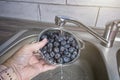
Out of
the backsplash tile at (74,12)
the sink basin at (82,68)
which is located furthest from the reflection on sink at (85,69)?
the backsplash tile at (74,12)

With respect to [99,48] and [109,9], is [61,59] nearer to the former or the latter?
[99,48]

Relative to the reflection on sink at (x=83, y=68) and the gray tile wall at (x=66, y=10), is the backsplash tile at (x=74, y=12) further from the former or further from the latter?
the reflection on sink at (x=83, y=68)

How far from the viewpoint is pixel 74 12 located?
2.37 feet

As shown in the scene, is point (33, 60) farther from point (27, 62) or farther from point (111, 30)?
point (111, 30)

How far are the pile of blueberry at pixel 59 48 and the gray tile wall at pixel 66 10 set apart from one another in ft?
0.61

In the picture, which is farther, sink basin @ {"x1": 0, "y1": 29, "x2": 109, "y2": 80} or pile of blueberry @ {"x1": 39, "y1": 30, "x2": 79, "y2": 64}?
sink basin @ {"x1": 0, "y1": 29, "x2": 109, "y2": 80}

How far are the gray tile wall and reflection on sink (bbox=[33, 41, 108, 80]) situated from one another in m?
0.13

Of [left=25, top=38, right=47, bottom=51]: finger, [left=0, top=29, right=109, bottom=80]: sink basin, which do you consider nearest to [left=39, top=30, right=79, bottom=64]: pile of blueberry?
[left=25, top=38, right=47, bottom=51]: finger

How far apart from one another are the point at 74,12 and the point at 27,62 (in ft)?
1.03

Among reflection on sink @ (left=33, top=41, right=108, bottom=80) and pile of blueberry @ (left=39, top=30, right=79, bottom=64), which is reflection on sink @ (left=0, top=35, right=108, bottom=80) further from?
pile of blueberry @ (left=39, top=30, right=79, bottom=64)

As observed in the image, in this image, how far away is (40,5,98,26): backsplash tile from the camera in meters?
0.70

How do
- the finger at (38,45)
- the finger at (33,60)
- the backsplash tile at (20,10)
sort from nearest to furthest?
the finger at (38,45), the finger at (33,60), the backsplash tile at (20,10)

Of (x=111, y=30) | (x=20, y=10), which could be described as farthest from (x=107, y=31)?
(x=20, y=10)

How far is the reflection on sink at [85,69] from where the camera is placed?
65cm
